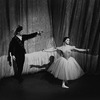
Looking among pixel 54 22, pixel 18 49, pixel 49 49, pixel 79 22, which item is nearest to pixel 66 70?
pixel 49 49

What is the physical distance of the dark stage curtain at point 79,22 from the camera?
Result: 4801mm

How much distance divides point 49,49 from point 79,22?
882mm

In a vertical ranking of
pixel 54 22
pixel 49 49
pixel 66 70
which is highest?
pixel 54 22

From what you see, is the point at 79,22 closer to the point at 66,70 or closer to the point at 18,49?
the point at 66,70

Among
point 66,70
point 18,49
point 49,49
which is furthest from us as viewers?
point 49,49

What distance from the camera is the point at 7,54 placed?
4809 millimetres

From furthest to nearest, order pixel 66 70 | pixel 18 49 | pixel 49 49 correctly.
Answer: pixel 49 49
pixel 18 49
pixel 66 70

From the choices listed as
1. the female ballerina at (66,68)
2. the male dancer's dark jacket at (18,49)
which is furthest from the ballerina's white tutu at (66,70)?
the male dancer's dark jacket at (18,49)

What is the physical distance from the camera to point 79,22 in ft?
16.4

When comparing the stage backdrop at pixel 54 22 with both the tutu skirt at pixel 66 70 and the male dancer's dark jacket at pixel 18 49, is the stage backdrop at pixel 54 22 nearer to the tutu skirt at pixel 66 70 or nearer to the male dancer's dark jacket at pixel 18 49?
the male dancer's dark jacket at pixel 18 49

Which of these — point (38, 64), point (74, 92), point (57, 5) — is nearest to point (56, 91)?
point (74, 92)

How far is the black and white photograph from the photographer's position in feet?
14.5

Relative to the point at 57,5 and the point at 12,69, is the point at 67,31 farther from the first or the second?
the point at 12,69

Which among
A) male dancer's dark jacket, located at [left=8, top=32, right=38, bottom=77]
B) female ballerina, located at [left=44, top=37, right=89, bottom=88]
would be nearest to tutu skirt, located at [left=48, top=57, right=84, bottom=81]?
female ballerina, located at [left=44, top=37, right=89, bottom=88]
